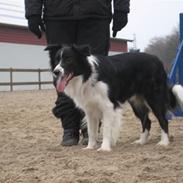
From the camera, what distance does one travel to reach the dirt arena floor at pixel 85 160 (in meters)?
3.94

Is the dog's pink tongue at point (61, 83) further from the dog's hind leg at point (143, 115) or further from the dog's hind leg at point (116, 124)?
the dog's hind leg at point (143, 115)

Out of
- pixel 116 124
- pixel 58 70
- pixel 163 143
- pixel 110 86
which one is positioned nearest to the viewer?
pixel 58 70

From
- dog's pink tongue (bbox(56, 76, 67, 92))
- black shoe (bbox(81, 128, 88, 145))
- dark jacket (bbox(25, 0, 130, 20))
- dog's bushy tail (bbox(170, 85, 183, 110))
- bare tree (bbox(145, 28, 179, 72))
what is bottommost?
bare tree (bbox(145, 28, 179, 72))

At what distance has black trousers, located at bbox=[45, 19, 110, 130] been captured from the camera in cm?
581

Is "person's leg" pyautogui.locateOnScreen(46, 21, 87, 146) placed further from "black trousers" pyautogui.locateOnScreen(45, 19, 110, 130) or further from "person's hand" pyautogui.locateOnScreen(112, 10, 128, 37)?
"person's hand" pyautogui.locateOnScreen(112, 10, 128, 37)

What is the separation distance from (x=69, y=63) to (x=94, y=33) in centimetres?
90

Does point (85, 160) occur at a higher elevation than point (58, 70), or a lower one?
lower

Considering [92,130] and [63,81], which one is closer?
[63,81]

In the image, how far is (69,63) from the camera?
5.07 meters

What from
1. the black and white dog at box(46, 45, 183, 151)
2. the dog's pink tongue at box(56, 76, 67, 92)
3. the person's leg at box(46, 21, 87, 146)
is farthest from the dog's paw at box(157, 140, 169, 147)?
the dog's pink tongue at box(56, 76, 67, 92)

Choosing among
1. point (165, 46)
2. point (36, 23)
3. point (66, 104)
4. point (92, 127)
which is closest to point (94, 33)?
point (36, 23)

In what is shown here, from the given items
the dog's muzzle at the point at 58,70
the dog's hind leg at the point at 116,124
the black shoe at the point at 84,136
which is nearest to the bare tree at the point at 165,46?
the black shoe at the point at 84,136

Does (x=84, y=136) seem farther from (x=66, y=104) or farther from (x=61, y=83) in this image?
(x=61, y=83)

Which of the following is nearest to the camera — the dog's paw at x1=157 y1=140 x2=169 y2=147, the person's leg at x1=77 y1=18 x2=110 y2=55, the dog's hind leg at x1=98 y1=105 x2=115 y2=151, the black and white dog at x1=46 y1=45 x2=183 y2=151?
the black and white dog at x1=46 y1=45 x2=183 y2=151
